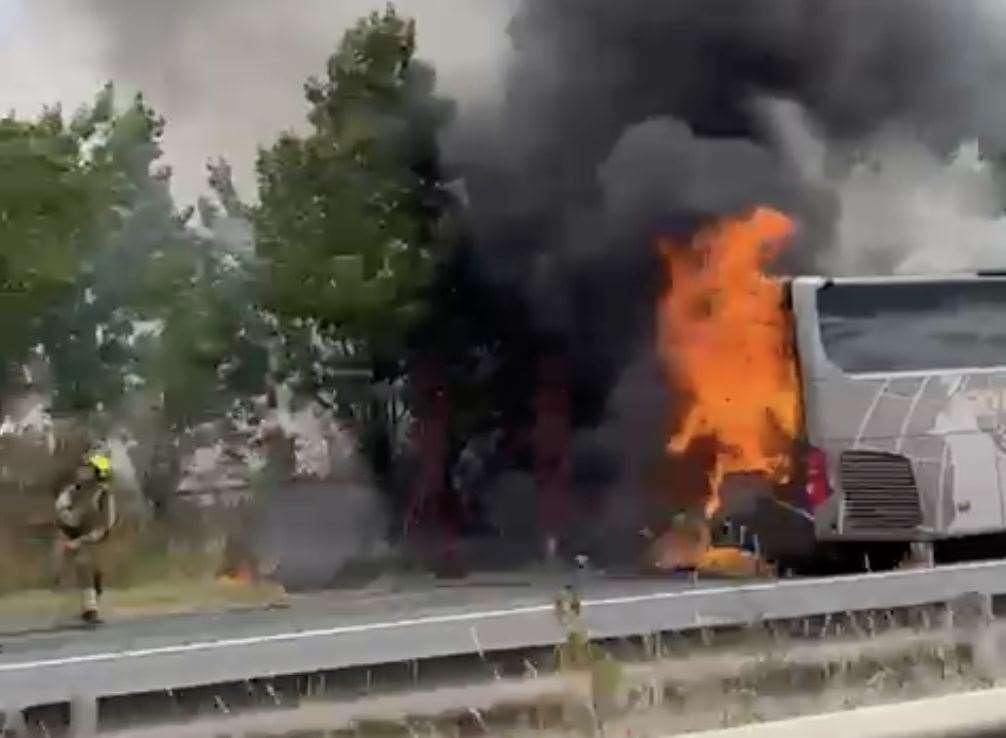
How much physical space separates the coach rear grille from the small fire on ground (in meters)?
0.49

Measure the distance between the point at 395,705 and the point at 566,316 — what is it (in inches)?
405

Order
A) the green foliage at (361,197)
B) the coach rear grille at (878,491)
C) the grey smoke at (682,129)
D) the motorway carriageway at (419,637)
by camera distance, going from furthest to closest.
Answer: the green foliage at (361,197) < the grey smoke at (682,129) < the coach rear grille at (878,491) < the motorway carriageway at (419,637)

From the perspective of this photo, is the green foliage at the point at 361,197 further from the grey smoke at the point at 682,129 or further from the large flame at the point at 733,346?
the large flame at the point at 733,346

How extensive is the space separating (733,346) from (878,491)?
208 centimetres

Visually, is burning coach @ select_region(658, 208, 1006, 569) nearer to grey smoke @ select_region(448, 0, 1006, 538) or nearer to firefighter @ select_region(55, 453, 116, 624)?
grey smoke @ select_region(448, 0, 1006, 538)

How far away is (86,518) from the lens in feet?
47.6

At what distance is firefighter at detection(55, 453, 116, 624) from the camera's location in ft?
45.6

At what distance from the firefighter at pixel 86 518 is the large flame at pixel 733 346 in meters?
4.70

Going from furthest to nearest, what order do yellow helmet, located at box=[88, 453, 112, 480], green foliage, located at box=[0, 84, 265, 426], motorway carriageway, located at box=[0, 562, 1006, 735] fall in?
green foliage, located at box=[0, 84, 265, 426] → yellow helmet, located at box=[88, 453, 112, 480] → motorway carriageway, located at box=[0, 562, 1006, 735]

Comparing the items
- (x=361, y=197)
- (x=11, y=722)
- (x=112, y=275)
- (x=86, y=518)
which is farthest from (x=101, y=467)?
(x=11, y=722)

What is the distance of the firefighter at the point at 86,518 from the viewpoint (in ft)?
45.6

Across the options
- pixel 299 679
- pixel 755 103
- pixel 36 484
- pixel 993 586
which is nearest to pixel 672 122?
pixel 755 103

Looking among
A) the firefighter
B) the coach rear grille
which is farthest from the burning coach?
the firefighter

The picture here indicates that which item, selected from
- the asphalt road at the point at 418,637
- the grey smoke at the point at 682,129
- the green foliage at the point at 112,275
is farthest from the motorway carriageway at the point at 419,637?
the green foliage at the point at 112,275
